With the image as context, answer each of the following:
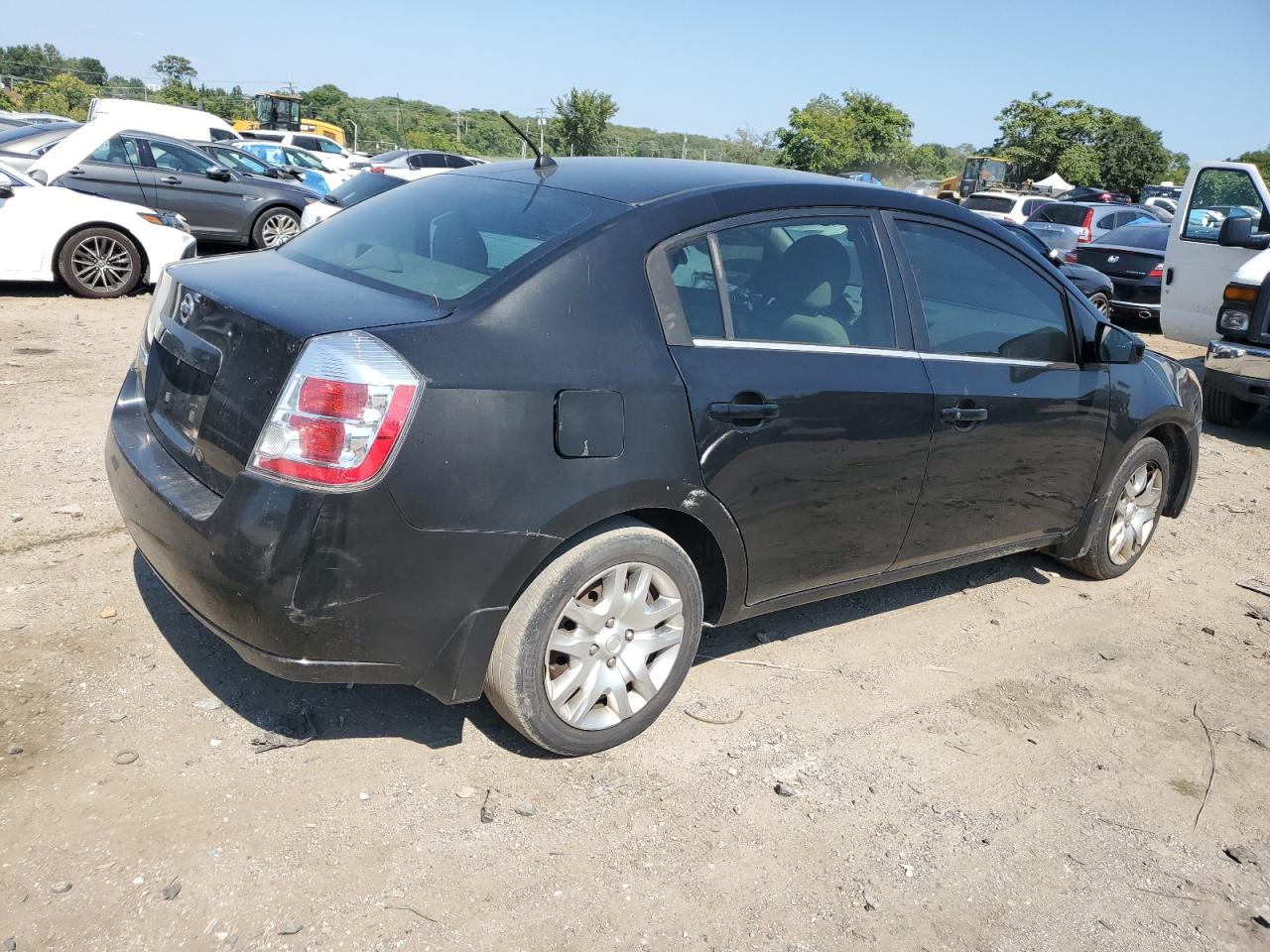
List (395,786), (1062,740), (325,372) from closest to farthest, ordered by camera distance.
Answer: (325,372), (395,786), (1062,740)

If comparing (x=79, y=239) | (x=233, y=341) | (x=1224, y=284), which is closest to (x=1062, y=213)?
(x=1224, y=284)

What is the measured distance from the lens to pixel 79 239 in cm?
1007

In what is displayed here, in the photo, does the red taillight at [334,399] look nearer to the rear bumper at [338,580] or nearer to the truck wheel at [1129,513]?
the rear bumper at [338,580]

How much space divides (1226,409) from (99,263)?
10.3 meters

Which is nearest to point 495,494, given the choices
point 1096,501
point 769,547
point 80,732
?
point 769,547

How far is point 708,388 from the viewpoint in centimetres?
319

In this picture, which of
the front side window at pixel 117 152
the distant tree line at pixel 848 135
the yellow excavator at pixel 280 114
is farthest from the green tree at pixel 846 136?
the front side window at pixel 117 152

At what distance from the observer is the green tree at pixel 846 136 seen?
6234 cm

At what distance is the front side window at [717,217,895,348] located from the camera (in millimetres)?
3389

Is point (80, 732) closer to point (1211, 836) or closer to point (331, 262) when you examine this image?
point (331, 262)

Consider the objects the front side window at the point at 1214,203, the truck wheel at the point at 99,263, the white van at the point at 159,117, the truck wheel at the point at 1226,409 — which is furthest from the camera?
the white van at the point at 159,117

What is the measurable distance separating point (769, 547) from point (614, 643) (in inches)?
25.4

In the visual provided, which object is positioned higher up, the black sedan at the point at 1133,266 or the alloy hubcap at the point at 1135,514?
the black sedan at the point at 1133,266

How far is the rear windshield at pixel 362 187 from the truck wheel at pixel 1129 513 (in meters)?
10.5
